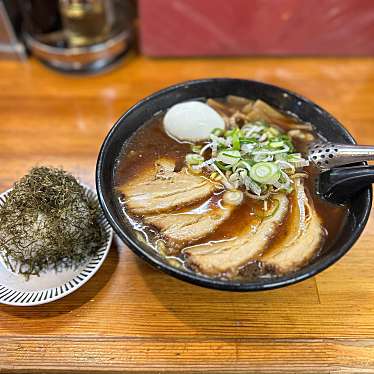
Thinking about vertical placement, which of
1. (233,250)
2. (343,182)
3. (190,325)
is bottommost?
(190,325)

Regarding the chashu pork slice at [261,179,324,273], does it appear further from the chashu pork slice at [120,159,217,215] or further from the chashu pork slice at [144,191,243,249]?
the chashu pork slice at [120,159,217,215]

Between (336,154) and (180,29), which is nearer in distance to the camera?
(336,154)

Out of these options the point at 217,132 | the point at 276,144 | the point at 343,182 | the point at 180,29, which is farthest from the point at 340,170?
the point at 180,29

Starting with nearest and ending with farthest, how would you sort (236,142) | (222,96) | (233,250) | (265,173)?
(233,250), (265,173), (236,142), (222,96)

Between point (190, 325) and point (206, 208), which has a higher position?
point (206, 208)

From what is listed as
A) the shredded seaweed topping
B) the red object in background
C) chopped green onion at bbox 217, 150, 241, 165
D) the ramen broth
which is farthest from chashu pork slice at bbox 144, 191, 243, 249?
the red object in background

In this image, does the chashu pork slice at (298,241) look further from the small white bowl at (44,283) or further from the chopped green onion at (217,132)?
the small white bowl at (44,283)

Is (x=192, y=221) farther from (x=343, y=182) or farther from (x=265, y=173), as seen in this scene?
(x=343, y=182)

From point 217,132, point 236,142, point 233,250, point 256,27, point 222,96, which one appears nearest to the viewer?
point 233,250
